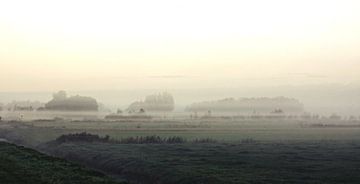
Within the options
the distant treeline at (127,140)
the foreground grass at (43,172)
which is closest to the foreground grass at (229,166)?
the foreground grass at (43,172)

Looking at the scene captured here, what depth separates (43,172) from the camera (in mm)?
36281

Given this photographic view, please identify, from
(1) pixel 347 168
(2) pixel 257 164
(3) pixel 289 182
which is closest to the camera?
(3) pixel 289 182

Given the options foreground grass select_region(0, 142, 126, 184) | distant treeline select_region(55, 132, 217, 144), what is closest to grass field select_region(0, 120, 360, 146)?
distant treeline select_region(55, 132, 217, 144)

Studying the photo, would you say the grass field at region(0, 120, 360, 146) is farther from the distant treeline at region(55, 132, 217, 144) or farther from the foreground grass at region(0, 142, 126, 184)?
the foreground grass at region(0, 142, 126, 184)

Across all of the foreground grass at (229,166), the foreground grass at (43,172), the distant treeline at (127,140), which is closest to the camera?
the foreground grass at (43,172)

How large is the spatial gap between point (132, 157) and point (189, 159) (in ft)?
17.8

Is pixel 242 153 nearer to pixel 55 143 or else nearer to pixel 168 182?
pixel 168 182

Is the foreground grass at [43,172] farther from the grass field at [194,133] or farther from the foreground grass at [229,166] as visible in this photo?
the grass field at [194,133]

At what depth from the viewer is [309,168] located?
4053cm

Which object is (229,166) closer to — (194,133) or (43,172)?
(43,172)

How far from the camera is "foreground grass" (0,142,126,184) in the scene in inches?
1245

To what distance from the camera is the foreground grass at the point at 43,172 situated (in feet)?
104

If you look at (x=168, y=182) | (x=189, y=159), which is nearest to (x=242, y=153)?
(x=189, y=159)

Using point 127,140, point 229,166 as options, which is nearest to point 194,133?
point 127,140
